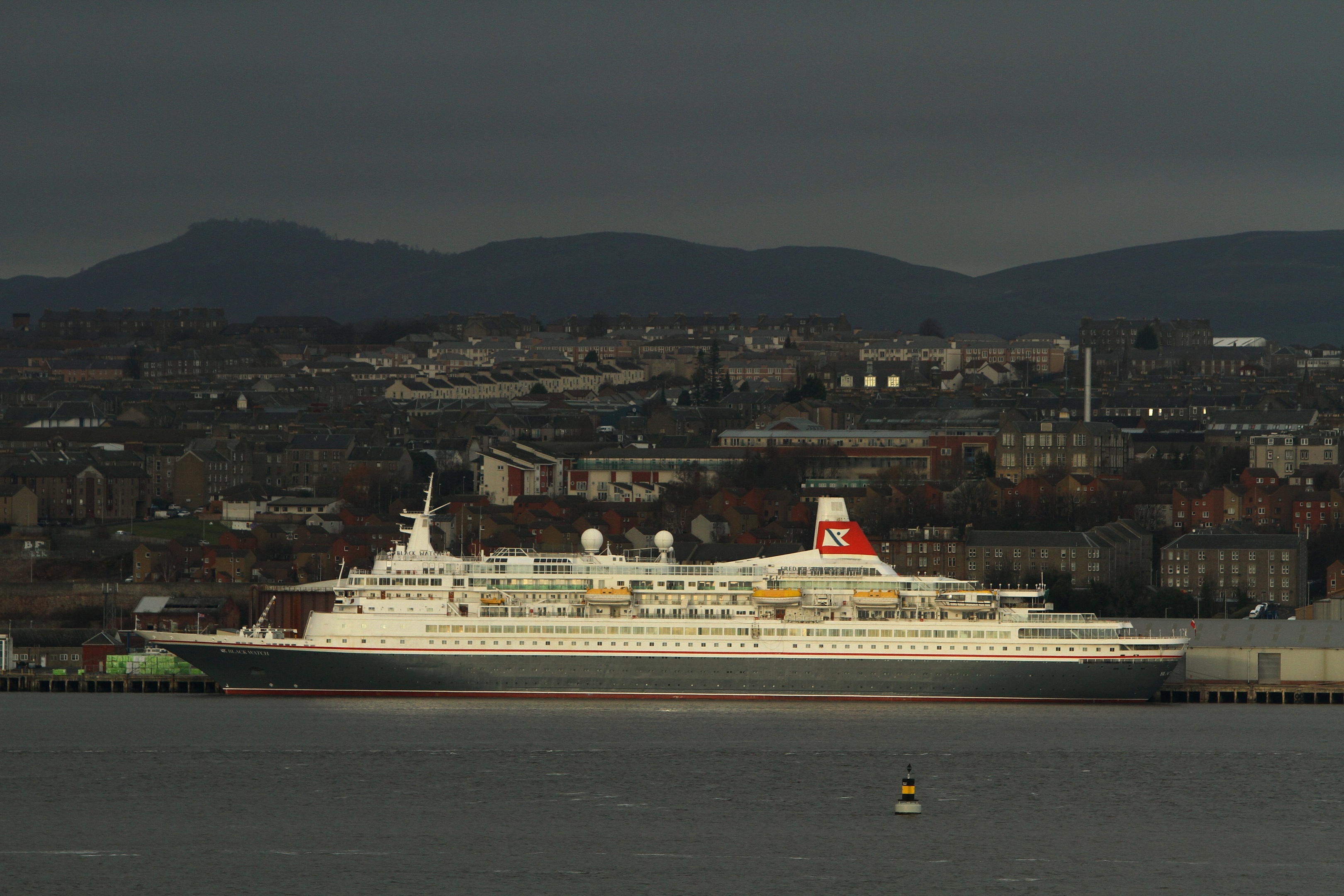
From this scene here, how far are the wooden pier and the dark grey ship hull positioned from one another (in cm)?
311

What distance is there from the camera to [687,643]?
59.8 m

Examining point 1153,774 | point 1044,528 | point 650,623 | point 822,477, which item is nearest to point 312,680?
point 650,623

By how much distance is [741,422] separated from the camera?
425 feet

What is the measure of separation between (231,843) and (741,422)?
92.3 meters

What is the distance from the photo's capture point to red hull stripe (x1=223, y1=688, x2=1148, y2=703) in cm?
5944

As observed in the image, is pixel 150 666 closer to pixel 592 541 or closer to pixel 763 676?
pixel 592 541

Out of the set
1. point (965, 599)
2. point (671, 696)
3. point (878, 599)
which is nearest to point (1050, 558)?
point (965, 599)

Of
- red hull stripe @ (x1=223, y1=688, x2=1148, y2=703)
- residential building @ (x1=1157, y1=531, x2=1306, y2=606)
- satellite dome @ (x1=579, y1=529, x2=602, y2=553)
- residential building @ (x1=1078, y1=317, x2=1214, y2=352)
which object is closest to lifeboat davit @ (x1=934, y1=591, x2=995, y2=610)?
red hull stripe @ (x1=223, y1=688, x2=1148, y2=703)

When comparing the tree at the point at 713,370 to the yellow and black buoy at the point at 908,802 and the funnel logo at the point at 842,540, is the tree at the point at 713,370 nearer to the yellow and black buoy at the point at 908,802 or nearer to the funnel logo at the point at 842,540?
the funnel logo at the point at 842,540

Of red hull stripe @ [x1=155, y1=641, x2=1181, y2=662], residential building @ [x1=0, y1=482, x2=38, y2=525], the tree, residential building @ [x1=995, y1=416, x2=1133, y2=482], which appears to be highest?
the tree

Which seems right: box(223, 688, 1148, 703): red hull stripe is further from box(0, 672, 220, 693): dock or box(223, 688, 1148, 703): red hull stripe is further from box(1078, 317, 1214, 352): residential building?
box(1078, 317, 1214, 352): residential building

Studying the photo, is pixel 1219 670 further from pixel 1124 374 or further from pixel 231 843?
pixel 1124 374

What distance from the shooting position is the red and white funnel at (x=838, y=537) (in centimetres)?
6306

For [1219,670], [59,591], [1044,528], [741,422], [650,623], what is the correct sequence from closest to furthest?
[650,623], [1219,670], [59,591], [1044,528], [741,422]
